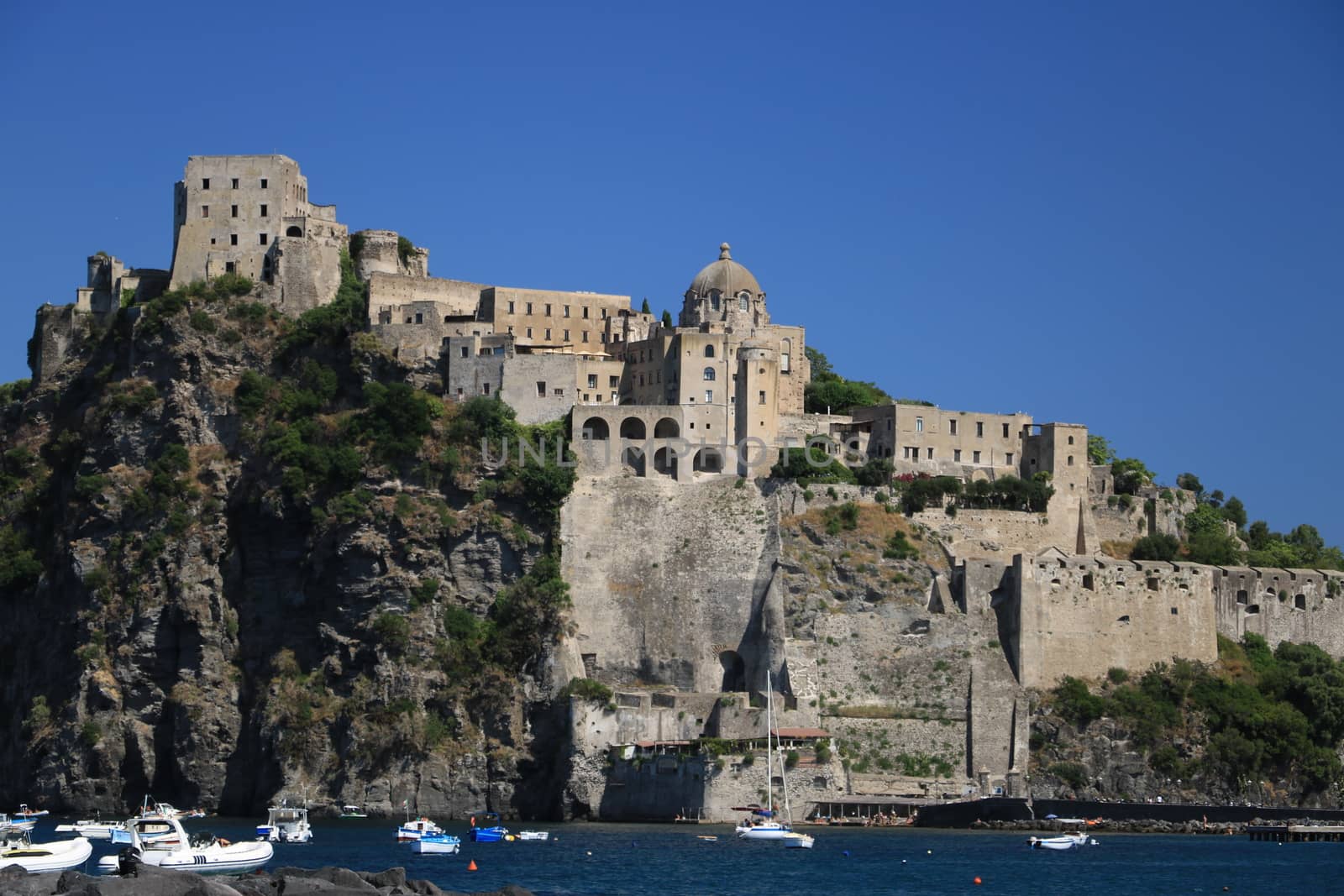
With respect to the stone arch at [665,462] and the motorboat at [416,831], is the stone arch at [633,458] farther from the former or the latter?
the motorboat at [416,831]

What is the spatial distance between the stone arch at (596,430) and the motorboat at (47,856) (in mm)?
35029

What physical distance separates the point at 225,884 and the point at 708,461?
1853 inches

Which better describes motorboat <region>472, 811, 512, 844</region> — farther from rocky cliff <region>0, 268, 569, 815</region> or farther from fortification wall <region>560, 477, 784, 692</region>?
fortification wall <region>560, 477, 784, 692</region>

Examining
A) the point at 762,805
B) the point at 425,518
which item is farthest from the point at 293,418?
the point at 762,805

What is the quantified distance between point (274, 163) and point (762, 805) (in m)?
40.4

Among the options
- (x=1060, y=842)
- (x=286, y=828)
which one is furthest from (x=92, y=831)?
(x=1060, y=842)

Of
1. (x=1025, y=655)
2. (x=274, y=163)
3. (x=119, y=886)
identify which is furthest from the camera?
(x=274, y=163)

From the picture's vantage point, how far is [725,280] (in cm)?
11094

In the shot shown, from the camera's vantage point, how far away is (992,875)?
79688 mm

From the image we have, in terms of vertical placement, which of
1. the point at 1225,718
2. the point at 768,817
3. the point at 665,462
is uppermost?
the point at 665,462

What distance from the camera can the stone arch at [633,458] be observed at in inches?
4026

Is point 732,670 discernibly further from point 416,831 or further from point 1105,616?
point 416,831

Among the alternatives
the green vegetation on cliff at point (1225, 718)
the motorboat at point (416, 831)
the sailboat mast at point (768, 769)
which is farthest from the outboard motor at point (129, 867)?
the green vegetation on cliff at point (1225, 718)

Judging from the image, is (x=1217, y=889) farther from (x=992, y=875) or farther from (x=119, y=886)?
(x=119, y=886)
